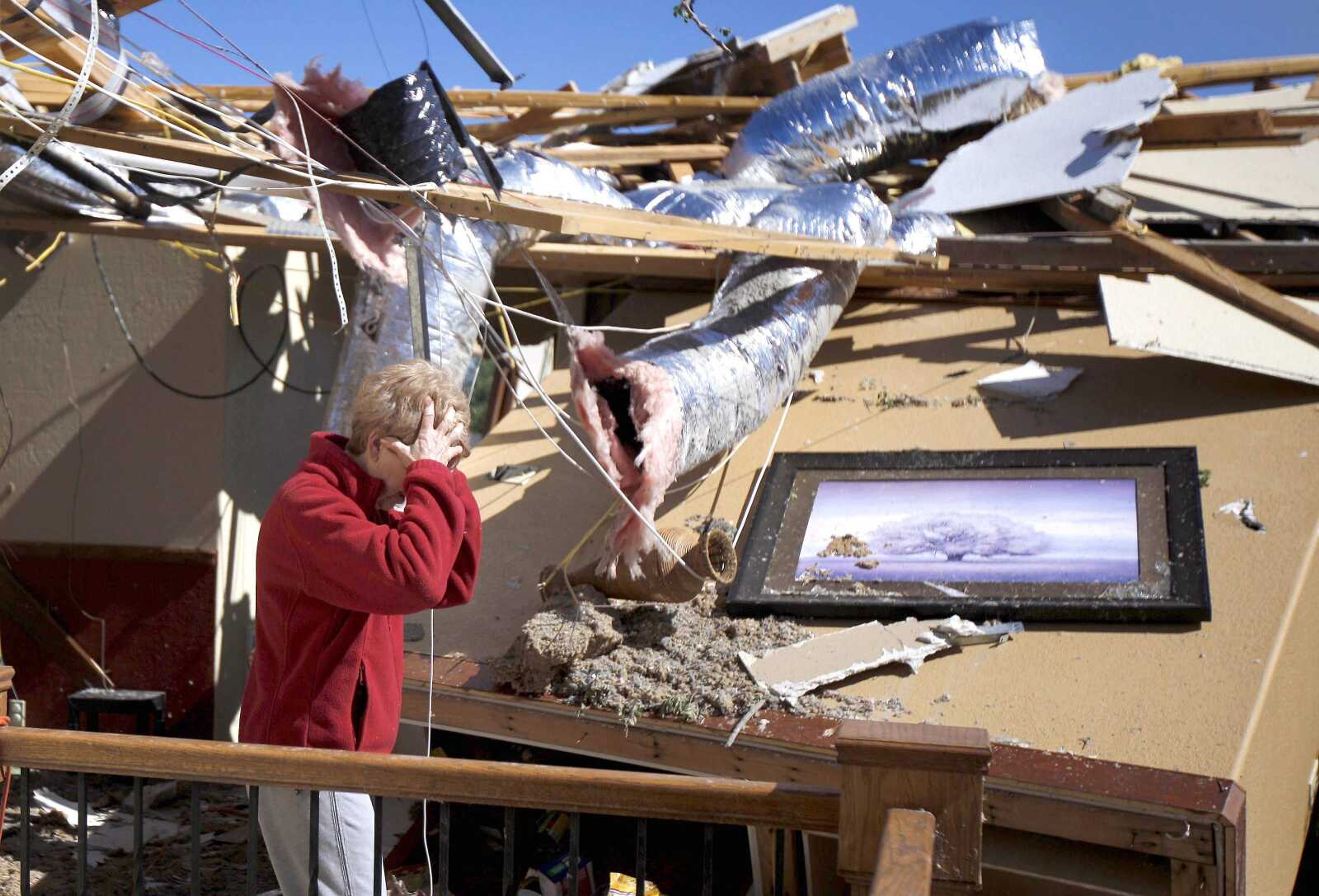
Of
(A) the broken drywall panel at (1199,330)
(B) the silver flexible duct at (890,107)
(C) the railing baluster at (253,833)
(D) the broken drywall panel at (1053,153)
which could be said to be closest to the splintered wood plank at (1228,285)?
(A) the broken drywall panel at (1199,330)

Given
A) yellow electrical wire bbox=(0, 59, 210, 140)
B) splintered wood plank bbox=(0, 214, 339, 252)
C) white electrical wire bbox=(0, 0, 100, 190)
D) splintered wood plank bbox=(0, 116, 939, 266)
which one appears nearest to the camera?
white electrical wire bbox=(0, 0, 100, 190)

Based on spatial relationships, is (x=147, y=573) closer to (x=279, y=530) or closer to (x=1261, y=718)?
(x=279, y=530)

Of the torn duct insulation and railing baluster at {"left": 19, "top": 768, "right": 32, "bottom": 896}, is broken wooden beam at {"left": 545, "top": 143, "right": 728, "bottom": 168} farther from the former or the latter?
railing baluster at {"left": 19, "top": 768, "right": 32, "bottom": 896}

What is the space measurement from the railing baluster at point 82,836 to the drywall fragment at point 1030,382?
365cm

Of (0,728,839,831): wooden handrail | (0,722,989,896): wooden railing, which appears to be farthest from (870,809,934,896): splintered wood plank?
(0,728,839,831): wooden handrail

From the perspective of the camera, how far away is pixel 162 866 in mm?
4648

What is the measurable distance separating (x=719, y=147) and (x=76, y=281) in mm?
3930

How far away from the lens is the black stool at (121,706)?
17.0 feet

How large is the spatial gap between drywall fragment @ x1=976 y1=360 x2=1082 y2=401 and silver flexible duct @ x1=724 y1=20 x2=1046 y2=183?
2.17 metres

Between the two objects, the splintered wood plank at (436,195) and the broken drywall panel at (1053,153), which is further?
the broken drywall panel at (1053,153)

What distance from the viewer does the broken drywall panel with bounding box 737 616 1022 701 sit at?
346 cm

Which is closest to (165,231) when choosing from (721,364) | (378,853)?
(721,364)

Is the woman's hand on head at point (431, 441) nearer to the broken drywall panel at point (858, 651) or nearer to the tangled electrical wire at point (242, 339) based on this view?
the broken drywall panel at point (858, 651)

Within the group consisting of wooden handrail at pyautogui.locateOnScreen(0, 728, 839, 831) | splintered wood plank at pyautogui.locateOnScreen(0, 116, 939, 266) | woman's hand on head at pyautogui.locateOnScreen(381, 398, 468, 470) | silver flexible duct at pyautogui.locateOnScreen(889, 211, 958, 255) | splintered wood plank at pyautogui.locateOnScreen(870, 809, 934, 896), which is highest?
silver flexible duct at pyautogui.locateOnScreen(889, 211, 958, 255)
